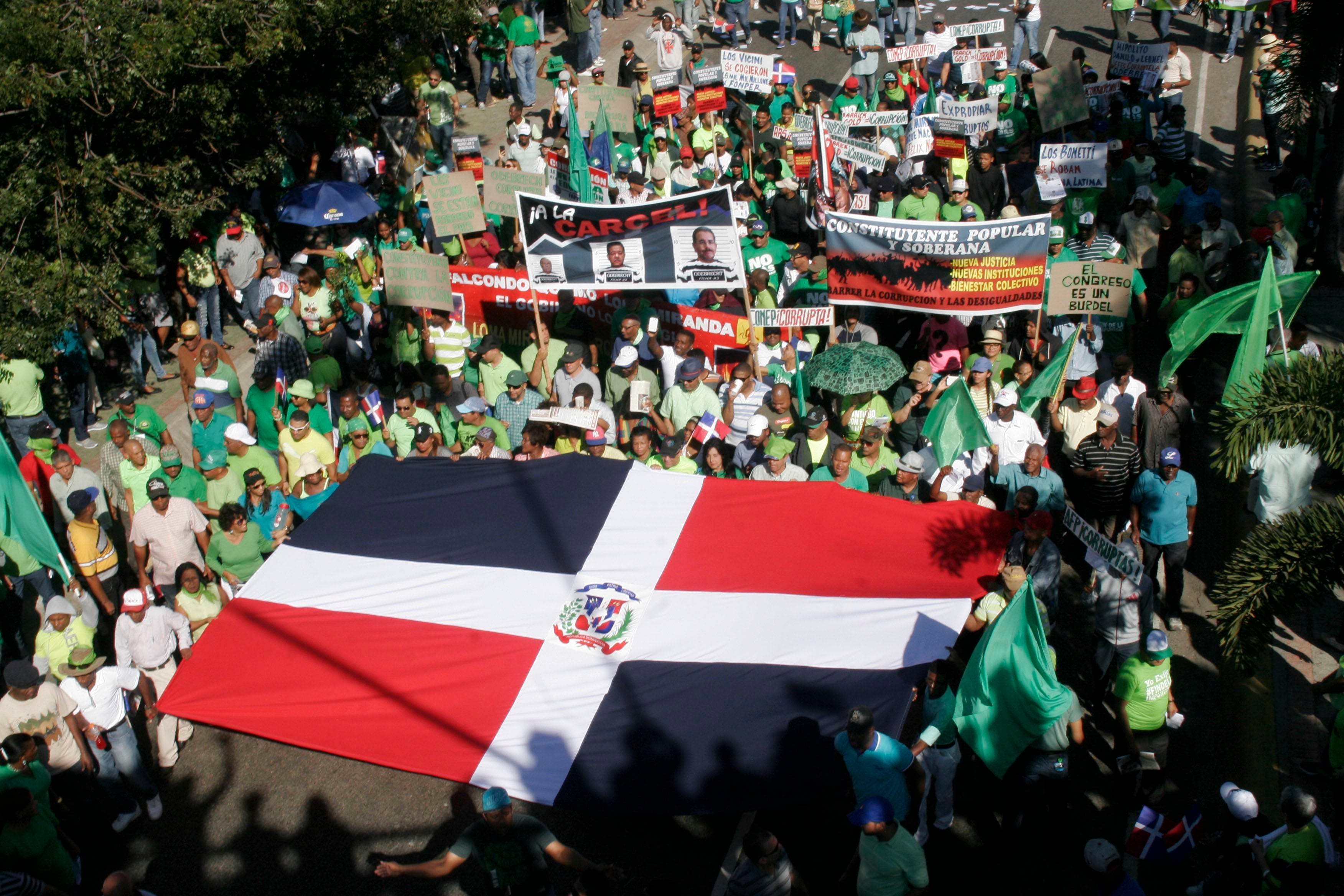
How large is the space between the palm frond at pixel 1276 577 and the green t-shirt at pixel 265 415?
758 centimetres

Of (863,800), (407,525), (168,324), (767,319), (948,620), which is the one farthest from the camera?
(168,324)

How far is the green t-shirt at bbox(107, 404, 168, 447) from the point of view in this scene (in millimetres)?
9836

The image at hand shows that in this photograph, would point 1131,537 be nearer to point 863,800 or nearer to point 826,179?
point 863,800

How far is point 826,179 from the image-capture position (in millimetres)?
12500

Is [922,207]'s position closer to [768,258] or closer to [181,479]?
[768,258]

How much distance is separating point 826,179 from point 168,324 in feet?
Answer: 25.3

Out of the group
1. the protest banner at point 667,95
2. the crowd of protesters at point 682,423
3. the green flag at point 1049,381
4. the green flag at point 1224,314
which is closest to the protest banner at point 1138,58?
the crowd of protesters at point 682,423

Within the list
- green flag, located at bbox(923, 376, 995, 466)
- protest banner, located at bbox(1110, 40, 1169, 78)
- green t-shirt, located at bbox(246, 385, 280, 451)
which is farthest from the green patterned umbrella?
protest banner, located at bbox(1110, 40, 1169, 78)

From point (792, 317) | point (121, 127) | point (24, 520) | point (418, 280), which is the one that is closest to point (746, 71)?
point (418, 280)

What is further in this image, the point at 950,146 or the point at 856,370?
the point at 950,146

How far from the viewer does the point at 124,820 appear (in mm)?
7219

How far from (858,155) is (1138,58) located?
18.5 ft

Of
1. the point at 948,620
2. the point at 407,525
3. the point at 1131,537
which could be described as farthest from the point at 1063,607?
the point at 407,525

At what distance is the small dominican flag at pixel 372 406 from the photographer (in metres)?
9.78
